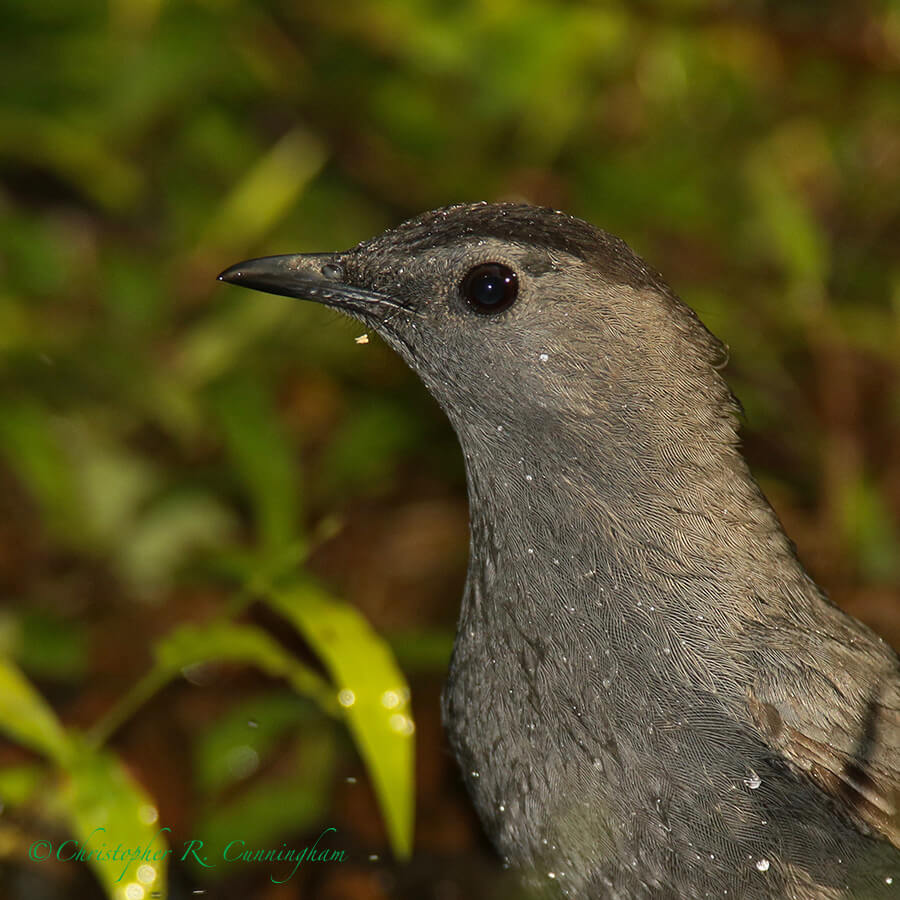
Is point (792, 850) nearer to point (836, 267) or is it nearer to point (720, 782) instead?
point (720, 782)

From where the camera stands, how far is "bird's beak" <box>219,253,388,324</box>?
129 inches

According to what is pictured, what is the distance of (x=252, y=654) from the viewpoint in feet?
11.9

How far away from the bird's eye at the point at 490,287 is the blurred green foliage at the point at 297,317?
110 centimetres

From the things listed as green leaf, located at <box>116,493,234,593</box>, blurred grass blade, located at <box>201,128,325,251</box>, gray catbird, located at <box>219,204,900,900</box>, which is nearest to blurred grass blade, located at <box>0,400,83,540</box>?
green leaf, located at <box>116,493,234,593</box>

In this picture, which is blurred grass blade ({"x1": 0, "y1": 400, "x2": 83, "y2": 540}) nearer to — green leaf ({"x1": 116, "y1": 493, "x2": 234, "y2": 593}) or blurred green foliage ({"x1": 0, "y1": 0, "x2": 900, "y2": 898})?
blurred green foliage ({"x1": 0, "y1": 0, "x2": 900, "y2": 898})

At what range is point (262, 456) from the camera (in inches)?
188

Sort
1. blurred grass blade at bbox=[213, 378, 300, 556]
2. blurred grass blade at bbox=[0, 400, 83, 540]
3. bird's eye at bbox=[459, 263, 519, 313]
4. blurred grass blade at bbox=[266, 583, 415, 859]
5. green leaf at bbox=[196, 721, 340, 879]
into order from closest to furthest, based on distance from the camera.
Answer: bird's eye at bbox=[459, 263, 519, 313] < blurred grass blade at bbox=[266, 583, 415, 859] < green leaf at bbox=[196, 721, 340, 879] < blurred grass blade at bbox=[213, 378, 300, 556] < blurred grass blade at bbox=[0, 400, 83, 540]

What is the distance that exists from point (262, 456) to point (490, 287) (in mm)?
1947

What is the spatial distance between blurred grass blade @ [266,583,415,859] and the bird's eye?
1131 mm

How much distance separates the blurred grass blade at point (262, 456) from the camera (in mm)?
4477

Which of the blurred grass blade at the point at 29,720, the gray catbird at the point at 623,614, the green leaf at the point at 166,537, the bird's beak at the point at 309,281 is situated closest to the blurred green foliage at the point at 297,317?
the green leaf at the point at 166,537

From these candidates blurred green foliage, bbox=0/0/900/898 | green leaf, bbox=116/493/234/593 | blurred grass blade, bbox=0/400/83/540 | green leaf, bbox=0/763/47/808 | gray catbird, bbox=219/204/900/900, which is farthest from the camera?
green leaf, bbox=116/493/234/593

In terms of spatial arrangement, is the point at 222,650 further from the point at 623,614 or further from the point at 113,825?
the point at 623,614

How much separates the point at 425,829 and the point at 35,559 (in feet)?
6.94
